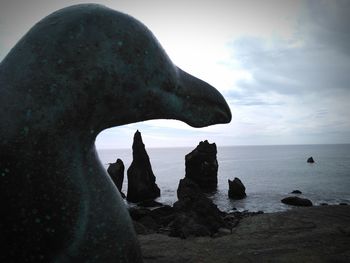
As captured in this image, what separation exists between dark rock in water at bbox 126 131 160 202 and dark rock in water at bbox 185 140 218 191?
24.7 feet

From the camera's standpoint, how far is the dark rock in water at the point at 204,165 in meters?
44.6

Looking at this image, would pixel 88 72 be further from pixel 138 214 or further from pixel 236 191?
pixel 236 191

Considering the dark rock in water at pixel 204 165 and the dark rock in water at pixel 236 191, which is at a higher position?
the dark rock in water at pixel 204 165

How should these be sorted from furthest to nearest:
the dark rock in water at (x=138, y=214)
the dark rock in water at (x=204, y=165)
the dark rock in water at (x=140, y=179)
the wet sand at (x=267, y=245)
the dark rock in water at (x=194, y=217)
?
the dark rock in water at (x=204, y=165) → the dark rock in water at (x=140, y=179) → the dark rock in water at (x=138, y=214) → the dark rock in water at (x=194, y=217) → the wet sand at (x=267, y=245)

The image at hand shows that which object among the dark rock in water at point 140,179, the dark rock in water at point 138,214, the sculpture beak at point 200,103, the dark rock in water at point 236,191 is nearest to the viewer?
the sculpture beak at point 200,103

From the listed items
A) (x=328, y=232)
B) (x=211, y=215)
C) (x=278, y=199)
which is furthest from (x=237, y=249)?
(x=278, y=199)

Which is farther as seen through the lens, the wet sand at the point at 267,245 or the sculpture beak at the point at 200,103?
the wet sand at the point at 267,245

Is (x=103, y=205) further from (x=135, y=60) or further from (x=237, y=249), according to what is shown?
(x=237, y=249)

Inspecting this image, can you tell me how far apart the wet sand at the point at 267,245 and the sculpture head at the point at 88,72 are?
19.9ft

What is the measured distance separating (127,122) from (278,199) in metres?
36.2

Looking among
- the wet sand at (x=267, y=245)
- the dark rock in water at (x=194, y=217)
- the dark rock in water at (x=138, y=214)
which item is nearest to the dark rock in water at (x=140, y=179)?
the dark rock in water at (x=138, y=214)

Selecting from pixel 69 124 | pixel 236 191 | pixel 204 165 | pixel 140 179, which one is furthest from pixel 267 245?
pixel 204 165

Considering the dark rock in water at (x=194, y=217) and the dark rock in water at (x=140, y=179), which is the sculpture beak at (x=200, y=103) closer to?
the dark rock in water at (x=194, y=217)

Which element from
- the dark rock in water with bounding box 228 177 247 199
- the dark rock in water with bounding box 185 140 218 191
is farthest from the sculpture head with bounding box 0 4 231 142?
the dark rock in water with bounding box 185 140 218 191
